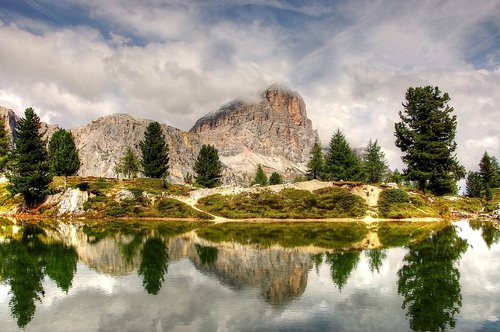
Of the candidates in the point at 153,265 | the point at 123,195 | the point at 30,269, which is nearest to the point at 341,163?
the point at 123,195

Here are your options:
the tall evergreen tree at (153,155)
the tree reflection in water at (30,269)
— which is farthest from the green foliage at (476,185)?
the tree reflection in water at (30,269)

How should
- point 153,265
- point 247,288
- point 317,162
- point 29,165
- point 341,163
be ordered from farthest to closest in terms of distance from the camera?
point 317,162 → point 341,163 → point 29,165 → point 153,265 → point 247,288

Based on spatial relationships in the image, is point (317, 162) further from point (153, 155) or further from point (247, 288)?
point (247, 288)

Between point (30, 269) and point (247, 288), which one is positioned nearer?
point (247, 288)

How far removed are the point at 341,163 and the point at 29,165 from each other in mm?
71469

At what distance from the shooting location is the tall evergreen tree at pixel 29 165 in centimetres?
Result: 7000

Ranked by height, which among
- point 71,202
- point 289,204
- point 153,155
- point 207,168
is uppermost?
point 153,155

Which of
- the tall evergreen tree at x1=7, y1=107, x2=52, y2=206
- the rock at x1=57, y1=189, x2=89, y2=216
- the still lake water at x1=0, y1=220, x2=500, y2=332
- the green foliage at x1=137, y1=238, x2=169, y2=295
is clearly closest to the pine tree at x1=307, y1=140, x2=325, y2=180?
the rock at x1=57, y1=189, x2=89, y2=216

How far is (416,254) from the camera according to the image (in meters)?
31.4

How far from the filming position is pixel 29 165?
232 feet

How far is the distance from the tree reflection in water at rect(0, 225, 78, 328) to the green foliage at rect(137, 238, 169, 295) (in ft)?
13.9

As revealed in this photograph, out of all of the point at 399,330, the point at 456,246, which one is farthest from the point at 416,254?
the point at 399,330

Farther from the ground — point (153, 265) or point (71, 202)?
point (71, 202)

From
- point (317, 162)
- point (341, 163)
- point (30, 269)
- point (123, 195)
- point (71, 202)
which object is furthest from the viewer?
point (317, 162)
